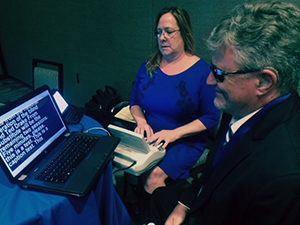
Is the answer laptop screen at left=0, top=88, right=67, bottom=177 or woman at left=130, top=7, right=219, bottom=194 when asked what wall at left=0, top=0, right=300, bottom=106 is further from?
laptop screen at left=0, top=88, right=67, bottom=177

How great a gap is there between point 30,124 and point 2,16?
4891 mm

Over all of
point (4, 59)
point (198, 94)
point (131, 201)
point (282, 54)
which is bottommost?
point (131, 201)

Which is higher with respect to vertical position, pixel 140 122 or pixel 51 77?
pixel 51 77

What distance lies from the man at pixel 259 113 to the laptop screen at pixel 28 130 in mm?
773

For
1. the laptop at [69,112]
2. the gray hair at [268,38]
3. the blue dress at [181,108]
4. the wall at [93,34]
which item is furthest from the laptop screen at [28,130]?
the wall at [93,34]

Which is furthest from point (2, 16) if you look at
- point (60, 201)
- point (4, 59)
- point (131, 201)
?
point (60, 201)

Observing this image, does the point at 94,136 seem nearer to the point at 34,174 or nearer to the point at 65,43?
the point at 34,174

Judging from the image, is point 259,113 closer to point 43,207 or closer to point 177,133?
point 177,133

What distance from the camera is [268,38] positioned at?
2.37 ft

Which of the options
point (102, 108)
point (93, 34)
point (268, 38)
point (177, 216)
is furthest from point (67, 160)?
point (93, 34)

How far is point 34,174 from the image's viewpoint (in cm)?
98

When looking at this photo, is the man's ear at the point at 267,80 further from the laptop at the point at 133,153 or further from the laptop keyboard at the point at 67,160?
the laptop keyboard at the point at 67,160

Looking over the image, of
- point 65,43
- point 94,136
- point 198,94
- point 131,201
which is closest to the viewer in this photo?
point 94,136

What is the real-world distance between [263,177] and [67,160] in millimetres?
811
